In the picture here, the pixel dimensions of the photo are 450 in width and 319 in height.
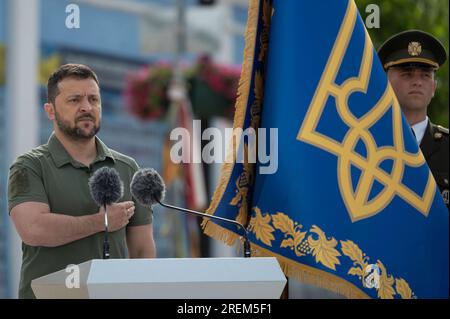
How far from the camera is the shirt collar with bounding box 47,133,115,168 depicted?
402 cm

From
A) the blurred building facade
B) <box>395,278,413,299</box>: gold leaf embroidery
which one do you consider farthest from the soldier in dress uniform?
the blurred building facade

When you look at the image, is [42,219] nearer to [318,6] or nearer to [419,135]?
[318,6]

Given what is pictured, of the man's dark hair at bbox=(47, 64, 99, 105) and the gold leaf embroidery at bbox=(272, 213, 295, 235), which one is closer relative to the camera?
the man's dark hair at bbox=(47, 64, 99, 105)

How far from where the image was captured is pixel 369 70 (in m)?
4.37

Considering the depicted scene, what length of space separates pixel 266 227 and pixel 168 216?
25.2 feet

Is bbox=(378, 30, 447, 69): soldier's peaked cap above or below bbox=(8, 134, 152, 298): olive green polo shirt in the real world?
above

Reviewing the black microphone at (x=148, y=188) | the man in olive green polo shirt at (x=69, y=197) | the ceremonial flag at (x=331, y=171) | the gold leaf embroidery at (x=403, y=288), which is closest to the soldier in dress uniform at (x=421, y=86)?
the ceremonial flag at (x=331, y=171)

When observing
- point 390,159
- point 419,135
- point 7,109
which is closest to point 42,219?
point 390,159

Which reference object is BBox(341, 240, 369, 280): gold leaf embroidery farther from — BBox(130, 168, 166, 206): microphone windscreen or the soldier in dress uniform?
BBox(130, 168, 166, 206): microphone windscreen

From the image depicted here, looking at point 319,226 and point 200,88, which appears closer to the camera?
point 319,226

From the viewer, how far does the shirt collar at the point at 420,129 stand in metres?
4.81

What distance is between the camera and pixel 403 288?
426 cm

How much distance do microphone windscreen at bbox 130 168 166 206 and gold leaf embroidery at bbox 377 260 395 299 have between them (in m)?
1.04
